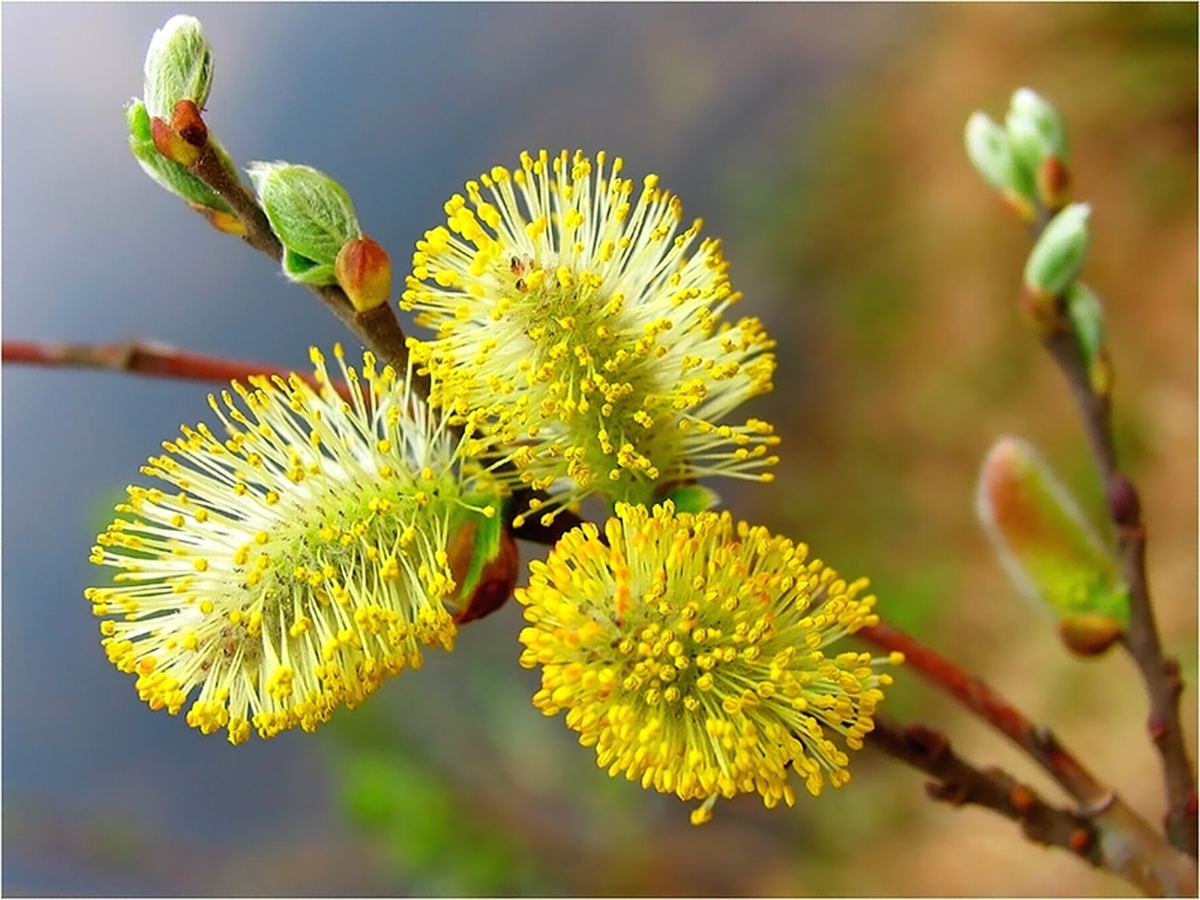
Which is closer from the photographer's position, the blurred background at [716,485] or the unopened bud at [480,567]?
the unopened bud at [480,567]

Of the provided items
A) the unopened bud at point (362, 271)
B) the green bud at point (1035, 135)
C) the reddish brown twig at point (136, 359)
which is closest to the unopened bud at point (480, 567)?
the unopened bud at point (362, 271)

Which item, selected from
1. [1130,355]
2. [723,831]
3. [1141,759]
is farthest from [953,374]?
[723,831]

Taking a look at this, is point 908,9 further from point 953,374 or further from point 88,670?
point 88,670

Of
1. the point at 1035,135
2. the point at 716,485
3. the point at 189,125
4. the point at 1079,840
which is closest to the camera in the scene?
the point at 189,125

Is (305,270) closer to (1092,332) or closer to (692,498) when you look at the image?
(692,498)

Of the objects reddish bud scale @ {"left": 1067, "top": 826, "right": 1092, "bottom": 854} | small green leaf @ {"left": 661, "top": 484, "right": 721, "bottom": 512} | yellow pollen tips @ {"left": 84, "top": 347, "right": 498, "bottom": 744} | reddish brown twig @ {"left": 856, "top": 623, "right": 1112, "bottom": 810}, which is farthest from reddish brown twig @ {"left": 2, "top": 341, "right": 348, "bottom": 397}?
reddish bud scale @ {"left": 1067, "top": 826, "right": 1092, "bottom": 854}

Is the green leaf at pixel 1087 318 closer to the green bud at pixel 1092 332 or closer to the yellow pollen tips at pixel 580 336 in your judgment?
the green bud at pixel 1092 332

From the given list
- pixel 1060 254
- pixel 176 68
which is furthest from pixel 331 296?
pixel 1060 254
